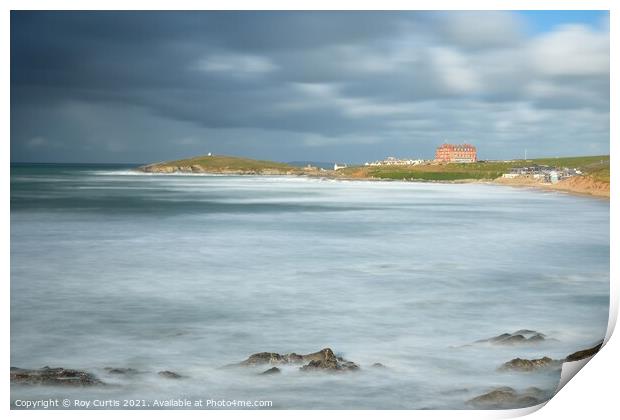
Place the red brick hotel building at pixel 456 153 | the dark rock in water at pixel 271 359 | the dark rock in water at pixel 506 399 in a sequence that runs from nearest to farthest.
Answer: the dark rock in water at pixel 506 399, the dark rock in water at pixel 271 359, the red brick hotel building at pixel 456 153

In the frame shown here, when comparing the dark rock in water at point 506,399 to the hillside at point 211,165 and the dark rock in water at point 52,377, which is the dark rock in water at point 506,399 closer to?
the dark rock in water at point 52,377

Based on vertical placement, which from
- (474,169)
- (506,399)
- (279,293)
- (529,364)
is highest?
(474,169)

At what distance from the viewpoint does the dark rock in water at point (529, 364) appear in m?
4.29

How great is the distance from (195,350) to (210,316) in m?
0.49

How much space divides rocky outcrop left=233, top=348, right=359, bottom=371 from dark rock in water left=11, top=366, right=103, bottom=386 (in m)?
0.98

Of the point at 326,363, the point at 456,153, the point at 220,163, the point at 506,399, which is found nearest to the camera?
the point at 506,399

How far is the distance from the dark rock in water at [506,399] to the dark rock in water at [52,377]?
2391mm

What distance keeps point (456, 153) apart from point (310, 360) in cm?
445

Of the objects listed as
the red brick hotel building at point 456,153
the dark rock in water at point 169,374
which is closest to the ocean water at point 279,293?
the dark rock in water at point 169,374

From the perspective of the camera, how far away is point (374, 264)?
632 cm

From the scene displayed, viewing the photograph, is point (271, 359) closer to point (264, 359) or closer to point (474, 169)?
point (264, 359)

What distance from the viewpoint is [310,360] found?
4352mm

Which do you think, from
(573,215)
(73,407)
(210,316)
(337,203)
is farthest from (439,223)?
(73,407)

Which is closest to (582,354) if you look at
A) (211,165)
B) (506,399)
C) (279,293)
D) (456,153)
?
(506,399)
